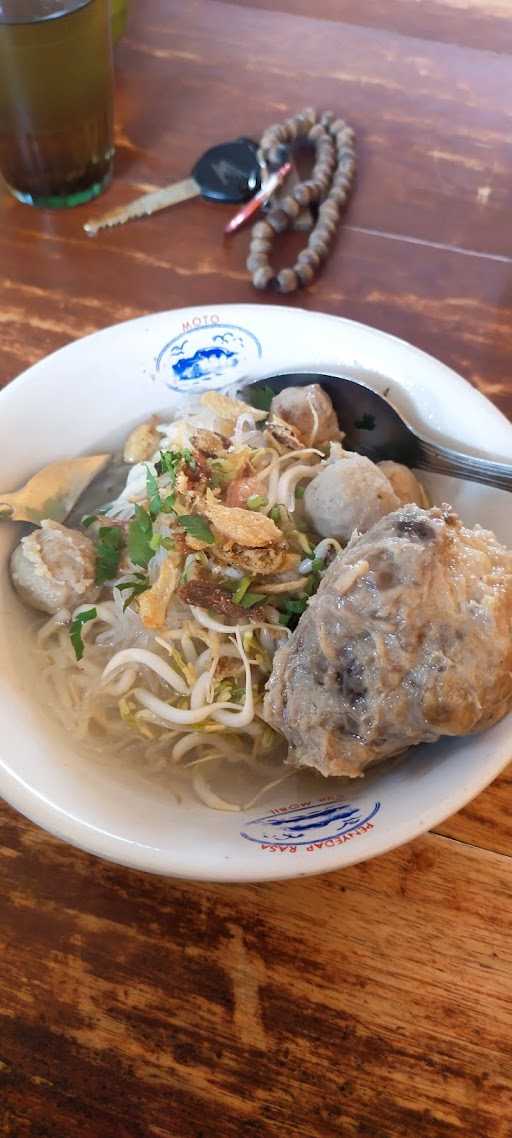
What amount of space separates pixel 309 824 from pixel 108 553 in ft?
1.73

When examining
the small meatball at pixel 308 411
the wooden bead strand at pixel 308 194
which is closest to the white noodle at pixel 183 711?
the small meatball at pixel 308 411

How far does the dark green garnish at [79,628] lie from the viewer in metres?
1.22

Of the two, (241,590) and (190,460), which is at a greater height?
(190,460)

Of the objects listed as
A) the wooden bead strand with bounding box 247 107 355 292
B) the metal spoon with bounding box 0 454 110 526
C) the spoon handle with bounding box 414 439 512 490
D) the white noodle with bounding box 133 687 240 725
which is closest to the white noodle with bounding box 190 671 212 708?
the white noodle with bounding box 133 687 240 725

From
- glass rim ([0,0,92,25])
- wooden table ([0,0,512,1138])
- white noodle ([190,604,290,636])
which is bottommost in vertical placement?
wooden table ([0,0,512,1138])

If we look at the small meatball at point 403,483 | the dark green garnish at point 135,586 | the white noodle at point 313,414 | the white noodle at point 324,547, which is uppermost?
the white noodle at point 313,414

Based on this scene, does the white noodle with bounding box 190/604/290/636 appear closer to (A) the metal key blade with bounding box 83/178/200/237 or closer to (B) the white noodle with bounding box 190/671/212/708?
(B) the white noodle with bounding box 190/671/212/708

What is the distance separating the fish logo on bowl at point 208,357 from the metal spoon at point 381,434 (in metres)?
0.05

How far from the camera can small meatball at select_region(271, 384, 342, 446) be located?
1311mm

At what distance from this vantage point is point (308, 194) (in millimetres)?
1855

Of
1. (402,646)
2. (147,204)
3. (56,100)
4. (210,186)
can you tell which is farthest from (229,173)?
(402,646)

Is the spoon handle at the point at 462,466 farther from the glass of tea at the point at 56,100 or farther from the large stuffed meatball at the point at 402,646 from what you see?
the glass of tea at the point at 56,100

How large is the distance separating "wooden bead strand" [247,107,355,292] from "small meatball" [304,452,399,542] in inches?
27.8

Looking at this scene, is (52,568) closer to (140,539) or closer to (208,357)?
(140,539)
